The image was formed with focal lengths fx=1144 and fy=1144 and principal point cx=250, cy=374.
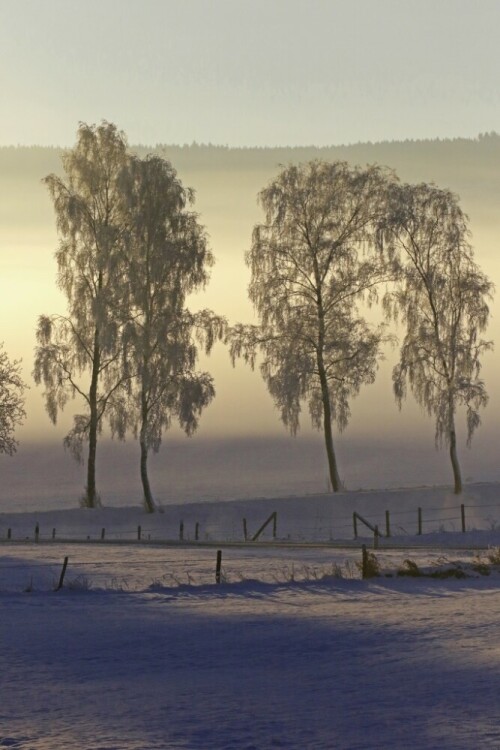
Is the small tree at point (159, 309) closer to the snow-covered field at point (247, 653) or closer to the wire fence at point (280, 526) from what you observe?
the wire fence at point (280, 526)

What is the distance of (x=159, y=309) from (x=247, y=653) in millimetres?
30591

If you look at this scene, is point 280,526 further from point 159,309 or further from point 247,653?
point 247,653

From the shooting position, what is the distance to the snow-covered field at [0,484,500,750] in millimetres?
11359

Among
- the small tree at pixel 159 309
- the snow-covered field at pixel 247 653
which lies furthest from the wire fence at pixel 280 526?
the snow-covered field at pixel 247 653

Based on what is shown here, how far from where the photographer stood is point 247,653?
632 inches

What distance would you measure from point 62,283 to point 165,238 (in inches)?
Answer: 182

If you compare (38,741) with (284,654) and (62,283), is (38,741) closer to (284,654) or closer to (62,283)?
(284,654)

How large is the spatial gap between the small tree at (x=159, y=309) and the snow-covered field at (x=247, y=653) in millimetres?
13230

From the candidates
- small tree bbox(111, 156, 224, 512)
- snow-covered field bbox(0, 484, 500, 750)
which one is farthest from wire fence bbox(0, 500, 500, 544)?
snow-covered field bbox(0, 484, 500, 750)

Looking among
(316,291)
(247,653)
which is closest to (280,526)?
(316,291)

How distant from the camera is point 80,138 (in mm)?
47500

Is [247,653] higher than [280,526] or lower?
lower

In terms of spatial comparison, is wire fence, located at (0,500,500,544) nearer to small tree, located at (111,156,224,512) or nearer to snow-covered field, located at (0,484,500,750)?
small tree, located at (111,156,224,512)

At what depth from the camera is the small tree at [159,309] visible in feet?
145
